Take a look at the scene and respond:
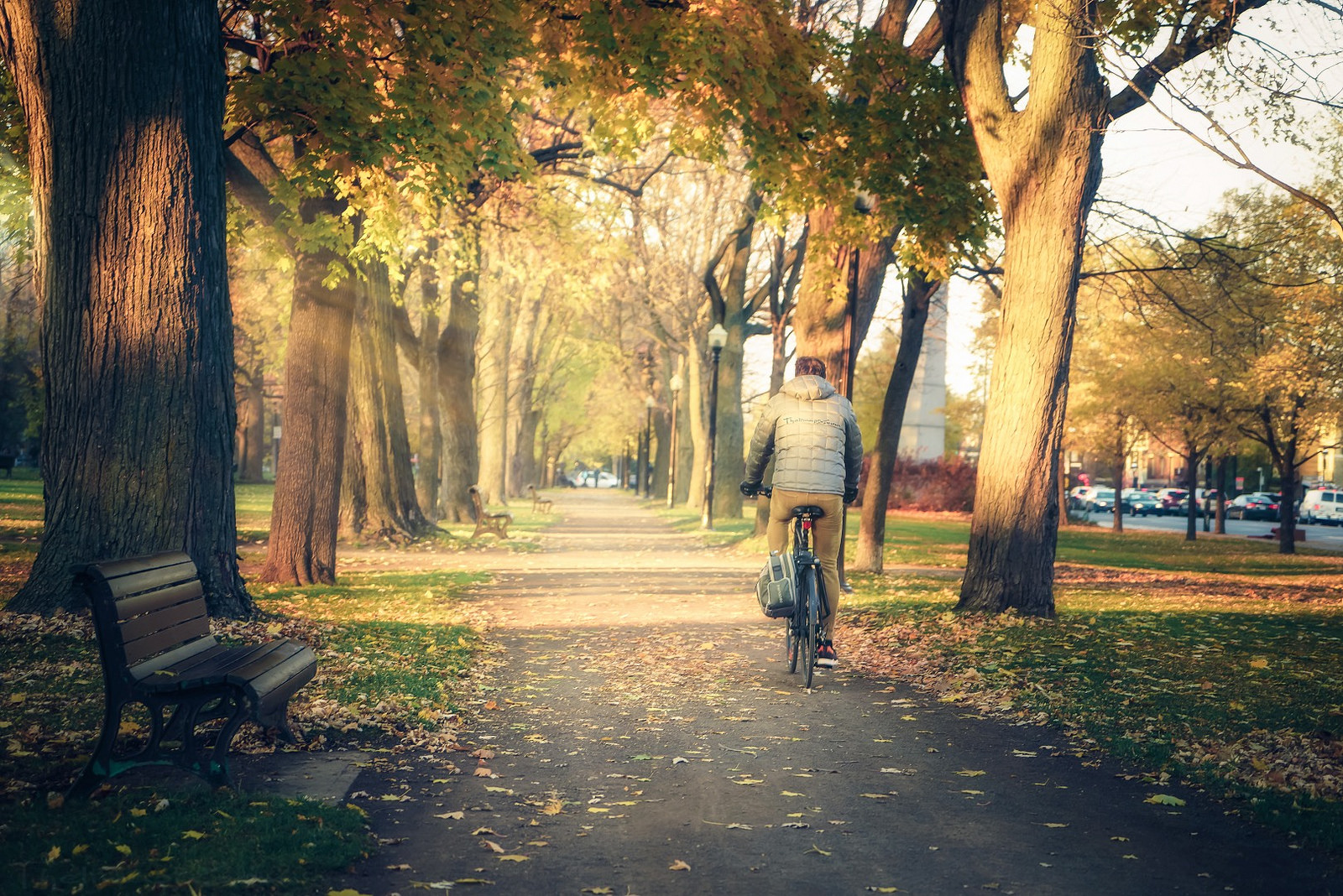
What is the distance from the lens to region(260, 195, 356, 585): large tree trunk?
13125mm

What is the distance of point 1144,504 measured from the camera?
66.1 meters

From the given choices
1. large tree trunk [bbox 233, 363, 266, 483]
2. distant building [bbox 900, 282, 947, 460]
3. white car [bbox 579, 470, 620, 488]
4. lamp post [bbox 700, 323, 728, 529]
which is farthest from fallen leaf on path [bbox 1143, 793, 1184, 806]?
Result: white car [bbox 579, 470, 620, 488]

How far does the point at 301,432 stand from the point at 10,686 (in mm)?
6831

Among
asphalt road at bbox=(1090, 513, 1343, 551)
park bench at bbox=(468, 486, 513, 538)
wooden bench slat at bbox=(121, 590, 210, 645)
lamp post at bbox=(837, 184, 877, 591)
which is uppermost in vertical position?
lamp post at bbox=(837, 184, 877, 591)

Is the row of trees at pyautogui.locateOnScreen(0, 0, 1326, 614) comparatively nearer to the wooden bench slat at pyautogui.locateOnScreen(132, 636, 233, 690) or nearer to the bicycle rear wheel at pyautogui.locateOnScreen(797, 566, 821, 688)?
the wooden bench slat at pyautogui.locateOnScreen(132, 636, 233, 690)

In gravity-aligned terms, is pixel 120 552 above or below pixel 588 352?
below

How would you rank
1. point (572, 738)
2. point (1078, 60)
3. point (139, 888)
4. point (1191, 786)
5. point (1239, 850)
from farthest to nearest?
point (1078, 60)
point (572, 738)
point (1191, 786)
point (1239, 850)
point (139, 888)

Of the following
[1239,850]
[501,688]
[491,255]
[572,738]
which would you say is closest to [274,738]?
[572,738]

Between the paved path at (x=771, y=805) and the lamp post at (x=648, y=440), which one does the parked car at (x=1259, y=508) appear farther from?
the paved path at (x=771, y=805)

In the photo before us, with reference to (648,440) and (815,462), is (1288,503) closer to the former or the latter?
(815,462)

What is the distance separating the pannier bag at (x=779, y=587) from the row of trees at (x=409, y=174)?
348cm

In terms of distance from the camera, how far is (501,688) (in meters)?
8.37

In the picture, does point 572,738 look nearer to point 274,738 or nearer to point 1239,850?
point 274,738

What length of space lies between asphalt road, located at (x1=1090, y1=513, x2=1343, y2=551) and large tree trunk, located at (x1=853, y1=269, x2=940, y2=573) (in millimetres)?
20889
